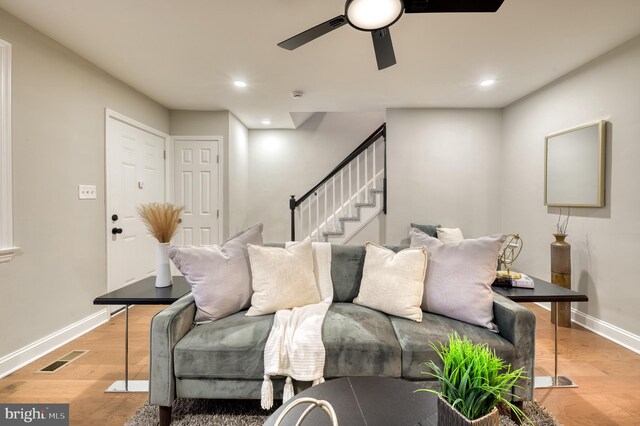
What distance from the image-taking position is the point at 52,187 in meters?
2.54

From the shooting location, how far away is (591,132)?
114 inches

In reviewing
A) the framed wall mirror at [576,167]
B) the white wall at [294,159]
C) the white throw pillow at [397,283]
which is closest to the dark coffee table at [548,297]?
the white throw pillow at [397,283]

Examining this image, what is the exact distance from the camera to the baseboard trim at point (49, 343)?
2.17 m

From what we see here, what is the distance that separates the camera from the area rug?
165 cm

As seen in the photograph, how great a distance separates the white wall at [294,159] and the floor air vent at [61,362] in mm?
3386

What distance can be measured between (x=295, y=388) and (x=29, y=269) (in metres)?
2.24

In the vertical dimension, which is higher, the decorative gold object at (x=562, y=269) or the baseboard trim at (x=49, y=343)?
the decorative gold object at (x=562, y=269)

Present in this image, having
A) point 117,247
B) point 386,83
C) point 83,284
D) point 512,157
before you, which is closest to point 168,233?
point 83,284

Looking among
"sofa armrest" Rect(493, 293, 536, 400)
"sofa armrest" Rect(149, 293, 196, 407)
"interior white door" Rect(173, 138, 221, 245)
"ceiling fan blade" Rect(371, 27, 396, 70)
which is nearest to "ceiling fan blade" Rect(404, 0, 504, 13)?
"ceiling fan blade" Rect(371, 27, 396, 70)

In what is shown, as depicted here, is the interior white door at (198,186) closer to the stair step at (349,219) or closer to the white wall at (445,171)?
the stair step at (349,219)

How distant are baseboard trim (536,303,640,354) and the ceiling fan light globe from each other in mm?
3064

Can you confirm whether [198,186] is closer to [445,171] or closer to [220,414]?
[220,414]

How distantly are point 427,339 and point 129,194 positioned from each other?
3424 mm

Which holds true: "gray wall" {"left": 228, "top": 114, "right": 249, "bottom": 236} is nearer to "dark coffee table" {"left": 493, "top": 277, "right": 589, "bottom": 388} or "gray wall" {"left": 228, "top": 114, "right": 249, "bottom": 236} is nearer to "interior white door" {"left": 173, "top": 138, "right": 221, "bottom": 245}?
"interior white door" {"left": 173, "top": 138, "right": 221, "bottom": 245}
